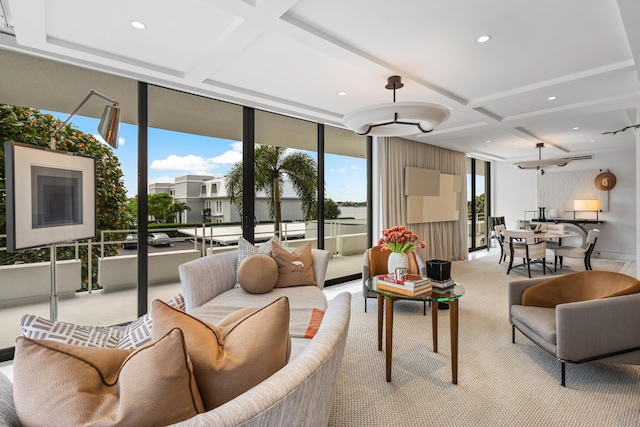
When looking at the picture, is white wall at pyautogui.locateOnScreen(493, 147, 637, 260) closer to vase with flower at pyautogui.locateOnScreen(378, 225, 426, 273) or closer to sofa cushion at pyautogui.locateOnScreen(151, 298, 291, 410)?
vase with flower at pyautogui.locateOnScreen(378, 225, 426, 273)

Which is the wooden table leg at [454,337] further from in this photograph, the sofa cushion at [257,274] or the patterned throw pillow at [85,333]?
the patterned throw pillow at [85,333]

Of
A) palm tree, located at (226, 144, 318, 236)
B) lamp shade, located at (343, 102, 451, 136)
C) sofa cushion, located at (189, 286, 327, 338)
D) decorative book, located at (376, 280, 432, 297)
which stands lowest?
sofa cushion, located at (189, 286, 327, 338)

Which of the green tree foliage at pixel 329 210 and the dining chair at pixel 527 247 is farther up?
the green tree foliage at pixel 329 210

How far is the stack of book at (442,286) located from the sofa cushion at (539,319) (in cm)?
64

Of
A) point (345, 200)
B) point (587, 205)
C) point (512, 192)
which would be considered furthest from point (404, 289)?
point (512, 192)

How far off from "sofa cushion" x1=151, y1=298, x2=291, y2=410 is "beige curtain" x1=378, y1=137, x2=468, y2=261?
180 inches

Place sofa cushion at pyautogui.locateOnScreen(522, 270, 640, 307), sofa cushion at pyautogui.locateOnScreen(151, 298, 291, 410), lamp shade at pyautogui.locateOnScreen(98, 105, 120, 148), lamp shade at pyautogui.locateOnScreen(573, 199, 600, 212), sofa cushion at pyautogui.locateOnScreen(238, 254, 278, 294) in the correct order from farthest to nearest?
lamp shade at pyautogui.locateOnScreen(573, 199, 600, 212) → sofa cushion at pyautogui.locateOnScreen(238, 254, 278, 294) → sofa cushion at pyautogui.locateOnScreen(522, 270, 640, 307) → lamp shade at pyautogui.locateOnScreen(98, 105, 120, 148) → sofa cushion at pyautogui.locateOnScreen(151, 298, 291, 410)

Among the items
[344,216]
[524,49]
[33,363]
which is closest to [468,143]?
[344,216]

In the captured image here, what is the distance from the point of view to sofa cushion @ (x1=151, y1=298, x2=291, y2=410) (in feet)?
2.89

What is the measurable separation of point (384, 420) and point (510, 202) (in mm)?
8608

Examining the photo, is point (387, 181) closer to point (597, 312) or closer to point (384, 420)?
point (597, 312)

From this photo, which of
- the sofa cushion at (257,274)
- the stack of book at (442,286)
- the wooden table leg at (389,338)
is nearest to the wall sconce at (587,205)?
the stack of book at (442,286)

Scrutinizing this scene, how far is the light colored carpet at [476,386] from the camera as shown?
188cm

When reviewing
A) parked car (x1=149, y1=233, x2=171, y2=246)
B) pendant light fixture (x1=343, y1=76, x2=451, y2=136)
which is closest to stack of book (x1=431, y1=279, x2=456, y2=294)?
pendant light fixture (x1=343, y1=76, x2=451, y2=136)
